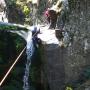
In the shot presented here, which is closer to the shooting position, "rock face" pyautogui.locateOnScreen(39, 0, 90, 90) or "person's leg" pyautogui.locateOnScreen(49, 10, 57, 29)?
"rock face" pyautogui.locateOnScreen(39, 0, 90, 90)

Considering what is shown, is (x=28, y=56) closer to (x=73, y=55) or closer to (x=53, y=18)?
(x=73, y=55)

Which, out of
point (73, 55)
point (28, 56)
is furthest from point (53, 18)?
point (28, 56)

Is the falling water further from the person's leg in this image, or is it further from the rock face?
the person's leg

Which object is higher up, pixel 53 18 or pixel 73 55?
pixel 53 18

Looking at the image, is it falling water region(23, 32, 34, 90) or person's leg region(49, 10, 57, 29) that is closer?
falling water region(23, 32, 34, 90)

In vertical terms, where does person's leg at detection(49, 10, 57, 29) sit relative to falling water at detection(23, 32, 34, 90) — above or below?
above

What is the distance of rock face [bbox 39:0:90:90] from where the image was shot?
874cm

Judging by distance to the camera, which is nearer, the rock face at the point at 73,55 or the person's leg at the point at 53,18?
the rock face at the point at 73,55

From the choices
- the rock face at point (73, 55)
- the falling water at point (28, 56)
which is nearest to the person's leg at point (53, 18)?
the rock face at point (73, 55)

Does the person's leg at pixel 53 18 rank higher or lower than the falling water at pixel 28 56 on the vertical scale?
higher

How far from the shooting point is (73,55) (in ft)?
29.7

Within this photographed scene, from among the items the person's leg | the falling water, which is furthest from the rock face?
the person's leg

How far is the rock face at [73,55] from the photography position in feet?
28.7

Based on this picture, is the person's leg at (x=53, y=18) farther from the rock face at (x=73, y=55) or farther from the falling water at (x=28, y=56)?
the falling water at (x=28, y=56)
